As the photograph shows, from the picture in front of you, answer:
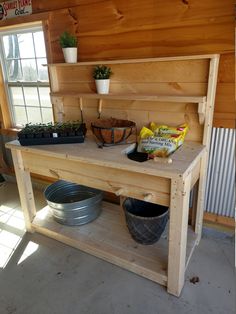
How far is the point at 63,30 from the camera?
189 cm

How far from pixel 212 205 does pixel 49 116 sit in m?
1.71

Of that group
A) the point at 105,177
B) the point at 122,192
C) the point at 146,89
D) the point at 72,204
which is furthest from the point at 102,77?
the point at 72,204

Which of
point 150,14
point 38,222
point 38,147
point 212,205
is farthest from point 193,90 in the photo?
point 38,222

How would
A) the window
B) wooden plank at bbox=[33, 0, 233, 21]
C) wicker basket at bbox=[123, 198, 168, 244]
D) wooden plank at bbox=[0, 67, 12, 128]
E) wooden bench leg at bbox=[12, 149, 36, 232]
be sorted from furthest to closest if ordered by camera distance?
wooden plank at bbox=[0, 67, 12, 128] → the window → wooden bench leg at bbox=[12, 149, 36, 232] → wicker basket at bbox=[123, 198, 168, 244] → wooden plank at bbox=[33, 0, 233, 21]

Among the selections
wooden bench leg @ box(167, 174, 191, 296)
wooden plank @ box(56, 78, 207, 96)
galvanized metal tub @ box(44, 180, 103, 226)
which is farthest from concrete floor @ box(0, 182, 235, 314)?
wooden plank @ box(56, 78, 207, 96)

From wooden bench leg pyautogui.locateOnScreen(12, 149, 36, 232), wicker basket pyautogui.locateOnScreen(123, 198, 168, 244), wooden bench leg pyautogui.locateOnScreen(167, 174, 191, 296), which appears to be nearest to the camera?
wooden bench leg pyautogui.locateOnScreen(167, 174, 191, 296)

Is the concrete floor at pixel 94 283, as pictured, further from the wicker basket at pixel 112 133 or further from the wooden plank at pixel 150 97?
the wooden plank at pixel 150 97

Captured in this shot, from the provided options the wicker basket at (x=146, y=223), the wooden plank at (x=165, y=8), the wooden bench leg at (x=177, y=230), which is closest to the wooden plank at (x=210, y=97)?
the wooden plank at (x=165, y=8)

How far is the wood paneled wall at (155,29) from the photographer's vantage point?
1402 millimetres

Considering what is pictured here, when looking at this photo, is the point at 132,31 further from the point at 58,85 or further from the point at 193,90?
the point at 58,85

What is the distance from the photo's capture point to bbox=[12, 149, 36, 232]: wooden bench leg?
1773 mm

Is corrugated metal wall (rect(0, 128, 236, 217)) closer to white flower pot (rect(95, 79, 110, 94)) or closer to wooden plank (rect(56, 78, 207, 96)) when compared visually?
wooden plank (rect(56, 78, 207, 96))

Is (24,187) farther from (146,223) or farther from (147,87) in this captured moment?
(147,87)

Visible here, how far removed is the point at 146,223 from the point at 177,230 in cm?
32
